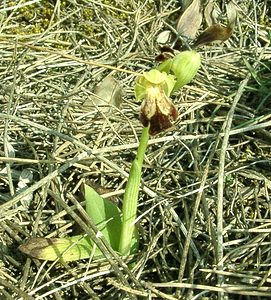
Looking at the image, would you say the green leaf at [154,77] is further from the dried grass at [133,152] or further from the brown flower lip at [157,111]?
the dried grass at [133,152]

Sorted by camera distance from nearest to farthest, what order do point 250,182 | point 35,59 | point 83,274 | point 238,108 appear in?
point 83,274 < point 250,182 < point 238,108 < point 35,59

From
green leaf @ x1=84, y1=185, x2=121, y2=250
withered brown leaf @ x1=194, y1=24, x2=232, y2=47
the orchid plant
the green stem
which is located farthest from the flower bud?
withered brown leaf @ x1=194, y1=24, x2=232, y2=47

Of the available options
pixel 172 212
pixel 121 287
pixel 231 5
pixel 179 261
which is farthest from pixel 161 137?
pixel 231 5

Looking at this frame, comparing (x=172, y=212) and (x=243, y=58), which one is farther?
(x=243, y=58)

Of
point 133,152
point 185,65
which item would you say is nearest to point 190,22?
point 133,152

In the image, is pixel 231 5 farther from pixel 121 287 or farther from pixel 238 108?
pixel 121 287

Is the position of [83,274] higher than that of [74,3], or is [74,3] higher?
[74,3]
